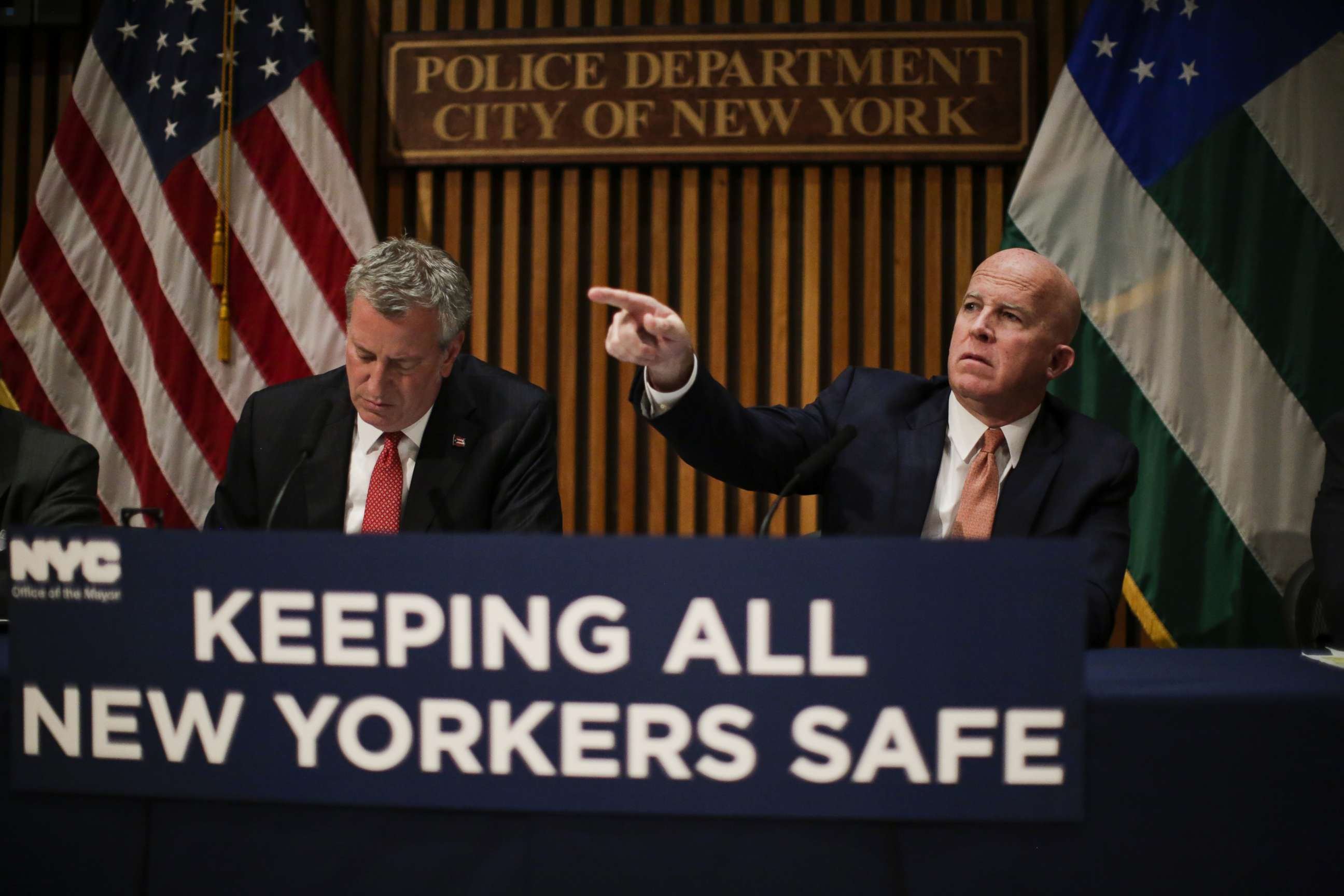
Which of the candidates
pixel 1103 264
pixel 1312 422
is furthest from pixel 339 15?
pixel 1312 422

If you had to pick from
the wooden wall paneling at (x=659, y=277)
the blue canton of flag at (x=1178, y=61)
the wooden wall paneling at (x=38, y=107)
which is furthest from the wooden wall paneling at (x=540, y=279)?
the wooden wall paneling at (x=38, y=107)

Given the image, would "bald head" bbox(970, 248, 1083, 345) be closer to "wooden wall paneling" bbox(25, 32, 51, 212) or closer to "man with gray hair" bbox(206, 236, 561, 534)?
"man with gray hair" bbox(206, 236, 561, 534)

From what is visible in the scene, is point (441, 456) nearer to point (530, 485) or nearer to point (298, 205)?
point (530, 485)

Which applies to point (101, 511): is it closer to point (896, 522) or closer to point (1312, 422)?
point (896, 522)

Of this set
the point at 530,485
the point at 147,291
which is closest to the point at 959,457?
the point at 530,485

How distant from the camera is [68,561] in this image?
105 centimetres

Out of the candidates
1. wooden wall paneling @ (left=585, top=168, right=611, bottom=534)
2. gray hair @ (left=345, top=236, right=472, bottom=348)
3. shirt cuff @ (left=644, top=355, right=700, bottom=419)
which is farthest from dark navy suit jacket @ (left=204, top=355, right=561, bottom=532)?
wooden wall paneling @ (left=585, top=168, right=611, bottom=534)

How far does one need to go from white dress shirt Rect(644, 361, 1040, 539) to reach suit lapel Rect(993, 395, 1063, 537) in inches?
0.8

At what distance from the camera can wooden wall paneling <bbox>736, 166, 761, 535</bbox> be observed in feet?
11.2

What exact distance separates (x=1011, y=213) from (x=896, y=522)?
1.51 metres

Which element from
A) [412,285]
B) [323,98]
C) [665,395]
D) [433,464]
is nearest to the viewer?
[665,395]

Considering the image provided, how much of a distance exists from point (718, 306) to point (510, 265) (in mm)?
751

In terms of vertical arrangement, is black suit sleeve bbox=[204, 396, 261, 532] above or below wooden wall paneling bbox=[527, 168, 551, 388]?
below

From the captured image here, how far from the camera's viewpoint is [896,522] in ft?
6.31
